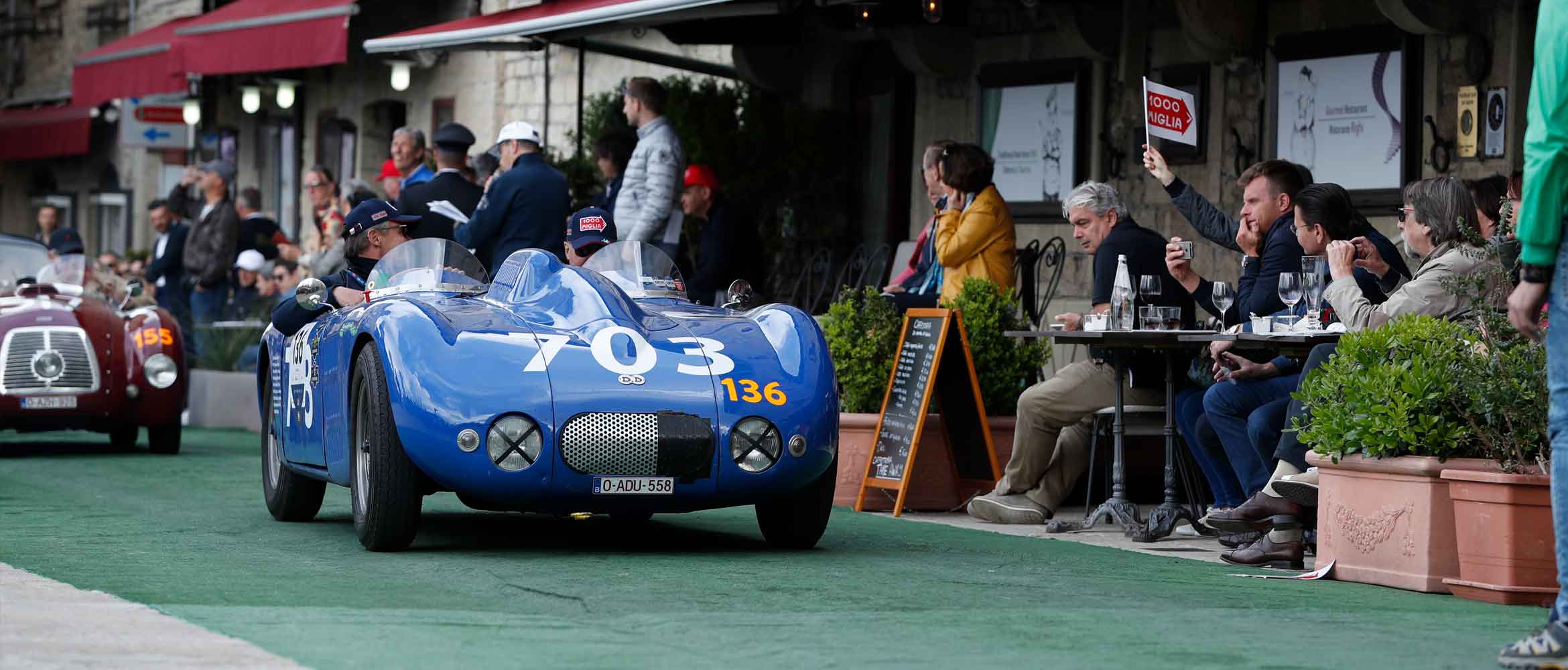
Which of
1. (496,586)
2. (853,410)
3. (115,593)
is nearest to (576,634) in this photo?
(496,586)

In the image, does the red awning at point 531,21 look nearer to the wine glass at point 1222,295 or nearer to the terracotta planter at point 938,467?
the terracotta planter at point 938,467

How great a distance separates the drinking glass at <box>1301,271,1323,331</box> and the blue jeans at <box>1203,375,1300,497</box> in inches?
16.6

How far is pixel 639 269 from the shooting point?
8.88 meters

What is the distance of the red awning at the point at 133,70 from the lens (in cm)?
2219

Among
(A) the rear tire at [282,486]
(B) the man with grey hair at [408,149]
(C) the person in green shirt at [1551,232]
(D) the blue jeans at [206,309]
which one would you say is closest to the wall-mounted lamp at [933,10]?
(B) the man with grey hair at [408,149]

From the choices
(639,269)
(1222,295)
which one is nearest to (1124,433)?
(1222,295)

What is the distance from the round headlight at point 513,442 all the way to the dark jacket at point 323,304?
5.41ft

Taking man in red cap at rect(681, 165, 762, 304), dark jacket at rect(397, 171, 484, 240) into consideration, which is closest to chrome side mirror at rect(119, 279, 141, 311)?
dark jacket at rect(397, 171, 484, 240)

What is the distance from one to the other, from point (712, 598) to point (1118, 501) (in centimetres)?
321

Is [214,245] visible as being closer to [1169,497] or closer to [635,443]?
[1169,497]

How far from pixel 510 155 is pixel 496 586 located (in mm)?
5747

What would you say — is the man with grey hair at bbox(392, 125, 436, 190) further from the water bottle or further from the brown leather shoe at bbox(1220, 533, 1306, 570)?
the brown leather shoe at bbox(1220, 533, 1306, 570)

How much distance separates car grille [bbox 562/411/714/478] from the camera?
24.6 ft

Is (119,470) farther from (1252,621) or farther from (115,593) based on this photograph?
(1252,621)
